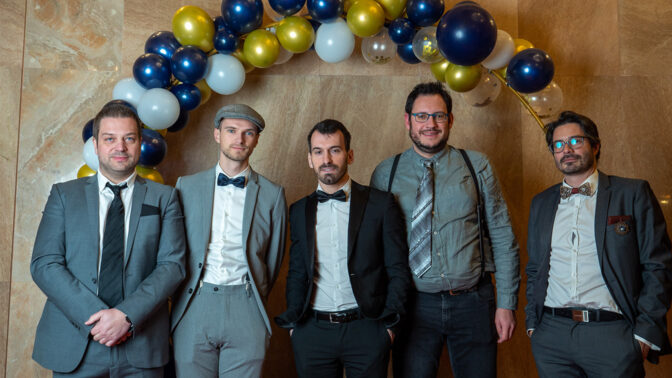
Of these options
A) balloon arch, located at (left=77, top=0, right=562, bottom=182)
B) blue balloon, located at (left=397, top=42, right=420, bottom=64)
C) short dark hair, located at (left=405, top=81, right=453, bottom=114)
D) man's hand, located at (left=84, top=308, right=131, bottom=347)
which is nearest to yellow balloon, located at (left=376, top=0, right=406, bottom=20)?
balloon arch, located at (left=77, top=0, right=562, bottom=182)

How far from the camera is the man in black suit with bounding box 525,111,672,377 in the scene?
2.50m

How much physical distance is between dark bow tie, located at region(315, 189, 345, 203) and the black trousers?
63 cm

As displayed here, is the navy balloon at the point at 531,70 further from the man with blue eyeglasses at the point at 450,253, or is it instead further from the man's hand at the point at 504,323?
the man's hand at the point at 504,323

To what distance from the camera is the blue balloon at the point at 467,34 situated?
312 cm

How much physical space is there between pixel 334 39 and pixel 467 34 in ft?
2.94

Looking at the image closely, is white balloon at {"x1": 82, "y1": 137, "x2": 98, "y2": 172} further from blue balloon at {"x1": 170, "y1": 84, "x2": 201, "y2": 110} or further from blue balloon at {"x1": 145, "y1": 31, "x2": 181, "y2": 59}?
blue balloon at {"x1": 145, "y1": 31, "x2": 181, "y2": 59}

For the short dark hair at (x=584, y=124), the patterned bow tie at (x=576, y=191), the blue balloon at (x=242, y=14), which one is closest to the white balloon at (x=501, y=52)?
the short dark hair at (x=584, y=124)

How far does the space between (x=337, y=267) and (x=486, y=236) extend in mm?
879

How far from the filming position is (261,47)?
351 centimetres

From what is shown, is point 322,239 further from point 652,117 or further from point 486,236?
point 652,117

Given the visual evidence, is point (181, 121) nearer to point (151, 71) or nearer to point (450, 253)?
point (151, 71)


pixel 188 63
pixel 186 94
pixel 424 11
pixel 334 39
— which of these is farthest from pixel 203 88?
pixel 424 11

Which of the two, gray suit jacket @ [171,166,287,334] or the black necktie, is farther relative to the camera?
gray suit jacket @ [171,166,287,334]

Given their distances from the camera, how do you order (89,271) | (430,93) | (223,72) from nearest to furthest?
(89,271)
(430,93)
(223,72)
